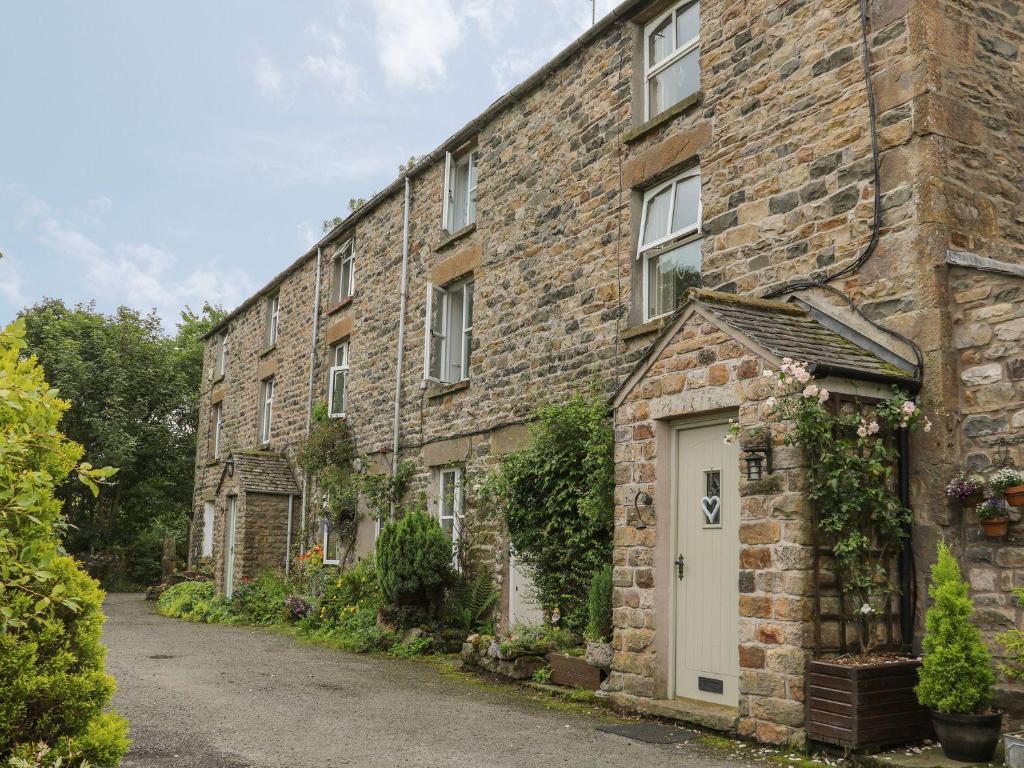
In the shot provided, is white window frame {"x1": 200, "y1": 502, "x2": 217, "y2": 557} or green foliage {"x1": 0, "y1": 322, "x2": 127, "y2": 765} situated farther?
white window frame {"x1": 200, "y1": 502, "x2": 217, "y2": 557}

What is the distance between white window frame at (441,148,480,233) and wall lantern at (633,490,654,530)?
693 cm

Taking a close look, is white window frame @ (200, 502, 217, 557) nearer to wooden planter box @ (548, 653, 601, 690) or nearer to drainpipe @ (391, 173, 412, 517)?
drainpipe @ (391, 173, 412, 517)

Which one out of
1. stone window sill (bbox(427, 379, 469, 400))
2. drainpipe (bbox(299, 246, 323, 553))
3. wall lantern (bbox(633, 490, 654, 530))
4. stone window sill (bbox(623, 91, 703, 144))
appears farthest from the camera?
drainpipe (bbox(299, 246, 323, 553))

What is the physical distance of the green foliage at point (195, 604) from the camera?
16.8m

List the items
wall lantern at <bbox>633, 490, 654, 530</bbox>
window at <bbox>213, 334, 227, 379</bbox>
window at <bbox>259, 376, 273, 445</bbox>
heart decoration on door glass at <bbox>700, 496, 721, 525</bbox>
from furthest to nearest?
window at <bbox>213, 334, 227, 379</bbox>
window at <bbox>259, 376, 273, 445</bbox>
wall lantern at <bbox>633, 490, 654, 530</bbox>
heart decoration on door glass at <bbox>700, 496, 721, 525</bbox>

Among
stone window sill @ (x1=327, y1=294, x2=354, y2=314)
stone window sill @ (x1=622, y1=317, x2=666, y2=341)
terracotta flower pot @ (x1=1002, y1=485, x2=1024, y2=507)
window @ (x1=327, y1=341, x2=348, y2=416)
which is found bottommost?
terracotta flower pot @ (x1=1002, y1=485, x2=1024, y2=507)

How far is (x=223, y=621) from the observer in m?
16.3

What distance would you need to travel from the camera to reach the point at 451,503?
1280 cm

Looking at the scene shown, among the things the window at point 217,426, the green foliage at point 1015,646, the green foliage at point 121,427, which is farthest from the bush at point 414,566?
the green foliage at point 121,427

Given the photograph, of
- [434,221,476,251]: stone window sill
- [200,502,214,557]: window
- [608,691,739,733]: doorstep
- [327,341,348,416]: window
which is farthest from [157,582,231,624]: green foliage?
[608,691,739,733]: doorstep

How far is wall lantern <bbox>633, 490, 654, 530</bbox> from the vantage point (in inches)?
291

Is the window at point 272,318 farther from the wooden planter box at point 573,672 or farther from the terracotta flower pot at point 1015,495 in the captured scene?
the terracotta flower pot at point 1015,495

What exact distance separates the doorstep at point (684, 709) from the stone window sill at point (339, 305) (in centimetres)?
1064

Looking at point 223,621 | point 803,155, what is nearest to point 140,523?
point 223,621
